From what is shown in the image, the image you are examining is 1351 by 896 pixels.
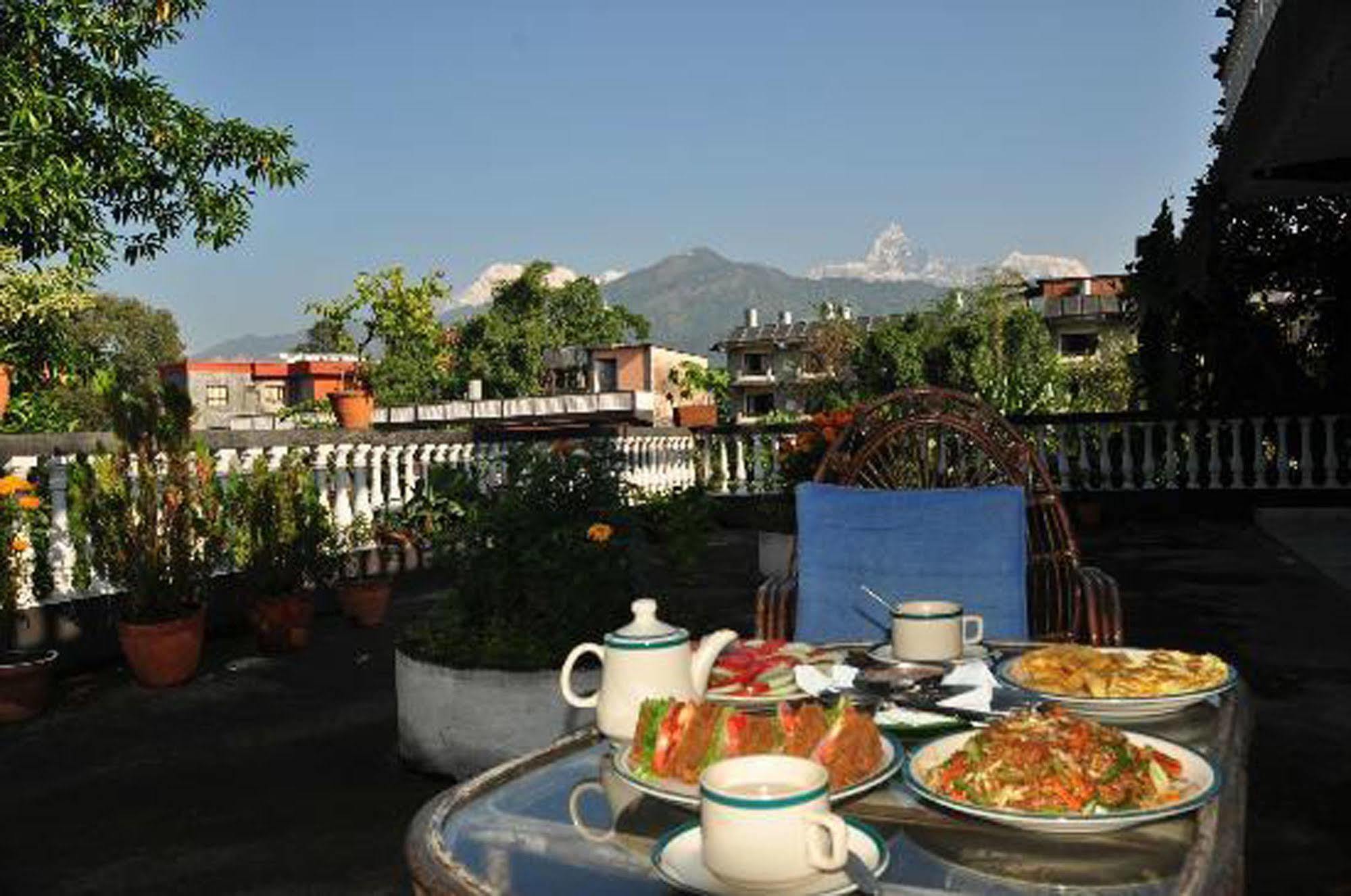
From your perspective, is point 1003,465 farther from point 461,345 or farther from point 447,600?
point 461,345

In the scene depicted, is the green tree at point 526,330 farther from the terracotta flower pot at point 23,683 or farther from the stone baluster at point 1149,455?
the terracotta flower pot at point 23,683

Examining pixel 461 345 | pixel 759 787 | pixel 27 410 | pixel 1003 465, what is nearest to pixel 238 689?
pixel 1003 465

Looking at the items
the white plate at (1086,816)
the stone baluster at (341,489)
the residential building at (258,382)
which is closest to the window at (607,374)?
the residential building at (258,382)

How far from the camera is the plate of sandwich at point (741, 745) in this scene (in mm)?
1550

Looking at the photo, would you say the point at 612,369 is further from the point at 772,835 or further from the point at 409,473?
the point at 772,835

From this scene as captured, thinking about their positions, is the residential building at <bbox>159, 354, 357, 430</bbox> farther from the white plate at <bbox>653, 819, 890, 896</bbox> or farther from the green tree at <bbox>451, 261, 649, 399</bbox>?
the white plate at <bbox>653, 819, 890, 896</bbox>

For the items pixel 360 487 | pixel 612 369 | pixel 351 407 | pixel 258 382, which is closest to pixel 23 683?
pixel 360 487

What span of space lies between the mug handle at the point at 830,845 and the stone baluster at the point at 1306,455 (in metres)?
12.7

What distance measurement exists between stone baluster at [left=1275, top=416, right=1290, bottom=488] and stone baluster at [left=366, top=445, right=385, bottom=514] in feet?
30.9

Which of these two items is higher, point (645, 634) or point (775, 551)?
point (645, 634)

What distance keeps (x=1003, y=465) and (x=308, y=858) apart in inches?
101

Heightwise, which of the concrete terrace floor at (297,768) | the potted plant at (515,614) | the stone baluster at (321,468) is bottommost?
the concrete terrace floor at (297,768)

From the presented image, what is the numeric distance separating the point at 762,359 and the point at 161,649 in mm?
74929

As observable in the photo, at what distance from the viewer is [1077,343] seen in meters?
65.9
